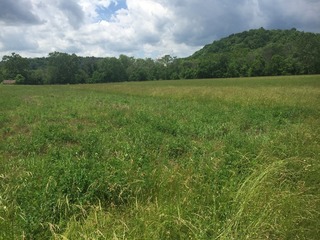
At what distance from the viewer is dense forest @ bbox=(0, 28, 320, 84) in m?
88.9

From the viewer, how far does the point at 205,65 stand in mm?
103938

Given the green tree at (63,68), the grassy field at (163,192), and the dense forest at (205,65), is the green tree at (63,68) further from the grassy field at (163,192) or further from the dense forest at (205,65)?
the grassy field at (163,192)

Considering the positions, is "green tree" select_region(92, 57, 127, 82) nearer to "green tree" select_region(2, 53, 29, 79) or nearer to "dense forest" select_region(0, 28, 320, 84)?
"dense forest" select_region(0, 28, 320, 84)

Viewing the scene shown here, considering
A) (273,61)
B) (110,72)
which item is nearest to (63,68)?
(110,72)

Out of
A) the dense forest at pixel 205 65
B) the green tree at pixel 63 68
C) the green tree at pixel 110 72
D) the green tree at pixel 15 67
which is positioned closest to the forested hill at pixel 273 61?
the dense forest at pixel 205 65

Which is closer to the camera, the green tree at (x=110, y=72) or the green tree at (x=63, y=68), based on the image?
the green tree at (x=63, y=68)

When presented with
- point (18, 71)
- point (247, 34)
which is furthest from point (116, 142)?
point (247, 34)

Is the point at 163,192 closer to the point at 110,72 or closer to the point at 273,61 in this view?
the point at 273,61

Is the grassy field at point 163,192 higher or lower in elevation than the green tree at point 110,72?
higher

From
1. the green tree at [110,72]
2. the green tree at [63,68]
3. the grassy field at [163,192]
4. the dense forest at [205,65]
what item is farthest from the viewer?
the green tree at [110,72]

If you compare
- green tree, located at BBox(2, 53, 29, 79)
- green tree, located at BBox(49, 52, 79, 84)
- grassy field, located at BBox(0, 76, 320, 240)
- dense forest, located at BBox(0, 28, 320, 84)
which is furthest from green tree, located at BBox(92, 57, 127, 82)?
grassy field, located at BBox(0, 76, 320, 240)

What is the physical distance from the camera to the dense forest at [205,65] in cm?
8894

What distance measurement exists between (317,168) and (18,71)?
402 feet

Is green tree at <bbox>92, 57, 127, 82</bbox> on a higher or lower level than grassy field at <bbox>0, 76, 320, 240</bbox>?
lower
